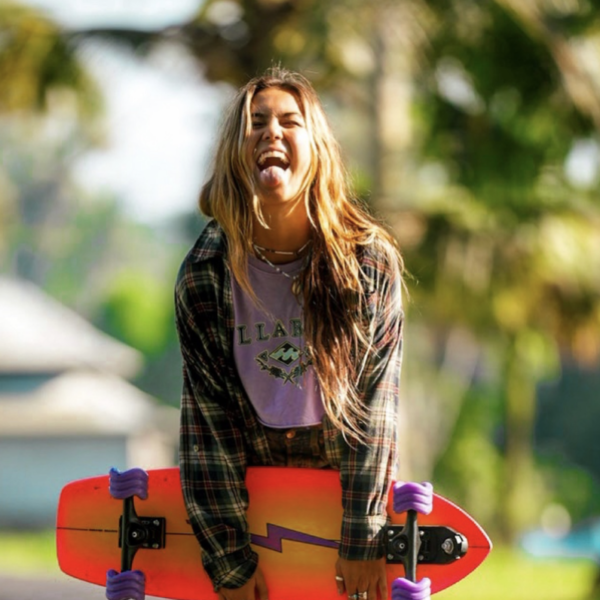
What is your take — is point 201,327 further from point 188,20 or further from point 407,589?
point 188,20

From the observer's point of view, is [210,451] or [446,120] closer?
[210,451]

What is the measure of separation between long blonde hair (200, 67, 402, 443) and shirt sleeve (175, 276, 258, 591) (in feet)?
0.53

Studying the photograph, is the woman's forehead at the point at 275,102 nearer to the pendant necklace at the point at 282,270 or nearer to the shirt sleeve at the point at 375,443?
the pendant necklace at the point at 282,270

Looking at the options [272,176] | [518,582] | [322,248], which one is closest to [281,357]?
[322,248]

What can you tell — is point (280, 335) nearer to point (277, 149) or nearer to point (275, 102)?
point (277, 149)

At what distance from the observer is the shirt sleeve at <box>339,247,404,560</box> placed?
325cm

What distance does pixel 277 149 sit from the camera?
3.28 metres

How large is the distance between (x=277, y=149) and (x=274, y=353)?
508mm

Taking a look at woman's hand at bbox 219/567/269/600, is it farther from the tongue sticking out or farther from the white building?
the white building

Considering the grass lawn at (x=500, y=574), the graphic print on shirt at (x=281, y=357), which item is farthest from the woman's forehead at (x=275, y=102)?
the grass lawn at (x=500, y=574)

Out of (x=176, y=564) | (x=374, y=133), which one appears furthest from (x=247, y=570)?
(x=374, y=133)

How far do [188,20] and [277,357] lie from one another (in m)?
9.42

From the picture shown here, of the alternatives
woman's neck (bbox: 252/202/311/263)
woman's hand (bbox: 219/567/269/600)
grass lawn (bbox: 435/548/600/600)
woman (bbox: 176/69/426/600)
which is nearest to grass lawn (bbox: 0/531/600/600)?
grass lawn (bbox: 435/548/600/600)

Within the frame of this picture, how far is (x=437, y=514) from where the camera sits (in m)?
3.48
